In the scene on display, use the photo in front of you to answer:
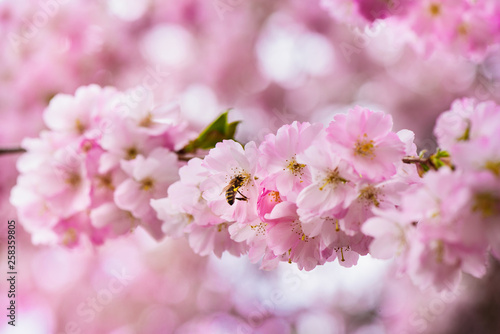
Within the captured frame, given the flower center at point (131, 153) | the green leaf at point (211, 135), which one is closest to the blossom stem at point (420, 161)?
the green leaf at point (211, 135)

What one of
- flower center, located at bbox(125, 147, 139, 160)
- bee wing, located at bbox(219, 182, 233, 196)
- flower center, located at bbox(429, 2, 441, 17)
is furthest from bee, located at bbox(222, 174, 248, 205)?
flower center, located at bbox(429, 2, 441, 17)

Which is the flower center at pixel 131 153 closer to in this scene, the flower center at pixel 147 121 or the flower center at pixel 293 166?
the flower center at pixel 147 121

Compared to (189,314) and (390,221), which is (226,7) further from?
(390,221)

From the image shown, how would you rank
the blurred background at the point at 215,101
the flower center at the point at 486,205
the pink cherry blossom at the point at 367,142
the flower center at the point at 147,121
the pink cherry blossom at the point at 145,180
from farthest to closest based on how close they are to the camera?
the blurred background at the point at 215,101
the flower center at the point at 147,121
the pink cherry blossom at the point at 145,180
the pink cherry blossom at the point at 367,142
the flower center at the point at 486,205

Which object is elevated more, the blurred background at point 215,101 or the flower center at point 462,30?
the flower center at point 462,30

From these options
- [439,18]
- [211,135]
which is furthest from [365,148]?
[439,18]

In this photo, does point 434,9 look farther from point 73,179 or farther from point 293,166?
point 73,179

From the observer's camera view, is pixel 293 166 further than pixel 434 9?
No
